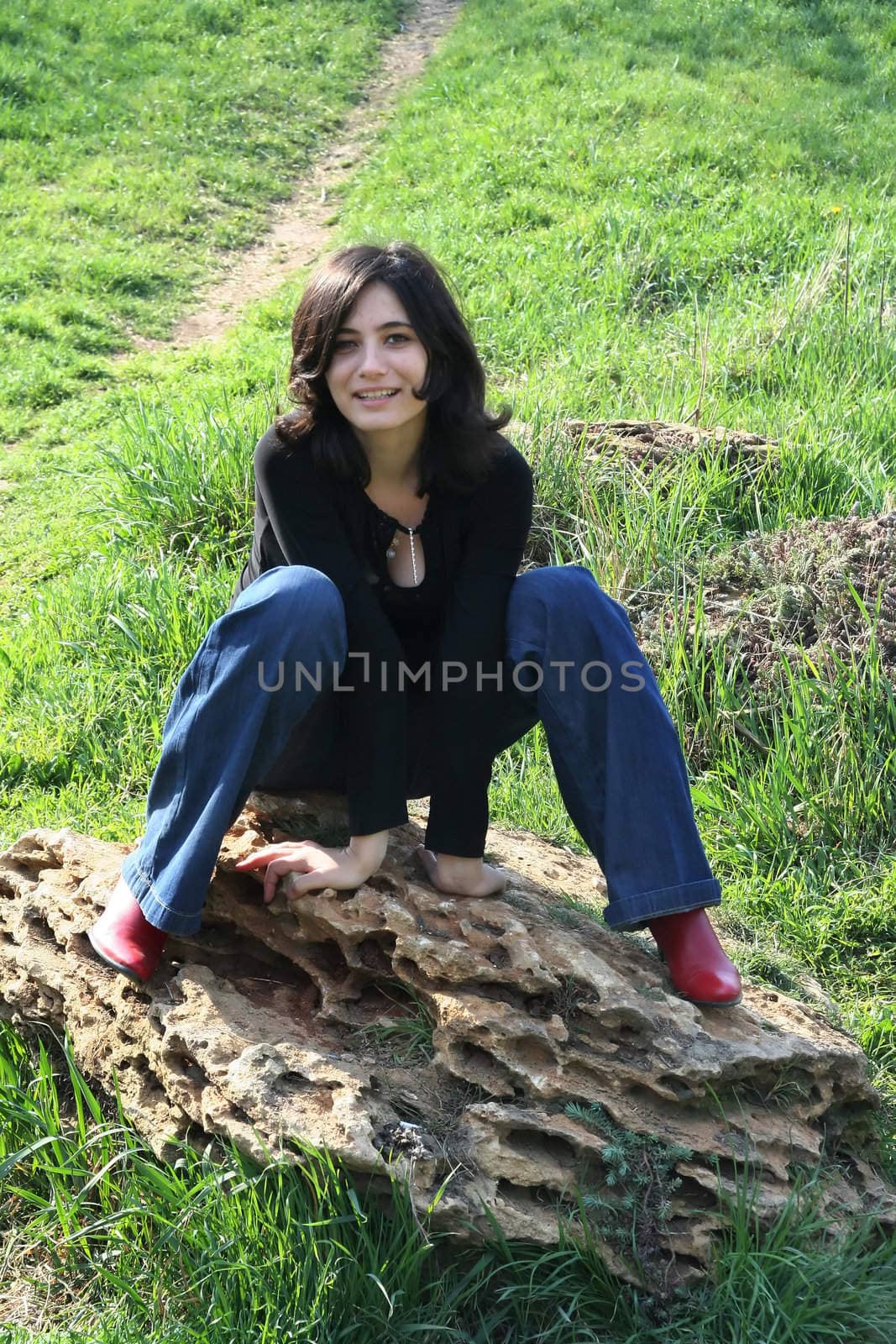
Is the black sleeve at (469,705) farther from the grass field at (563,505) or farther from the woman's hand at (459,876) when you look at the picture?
the grass field at (563,505)

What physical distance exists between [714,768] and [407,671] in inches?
55.1

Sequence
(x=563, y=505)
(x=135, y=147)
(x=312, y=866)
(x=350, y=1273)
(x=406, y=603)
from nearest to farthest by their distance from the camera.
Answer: (x=350, y=1273) < (x=312, y=866) < (x=406, y=603) < (x=563, y=505) < (x=135, y=147)

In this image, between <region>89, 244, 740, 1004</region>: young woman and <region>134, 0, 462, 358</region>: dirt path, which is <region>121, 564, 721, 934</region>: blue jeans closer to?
<region>89, 244, 740, 1004</region>: young woman

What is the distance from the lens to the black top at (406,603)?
2574 millimetres

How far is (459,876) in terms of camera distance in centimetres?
265

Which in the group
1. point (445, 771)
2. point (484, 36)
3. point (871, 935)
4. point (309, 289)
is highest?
point (484, 36)

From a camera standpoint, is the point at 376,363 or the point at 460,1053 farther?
the point at 376,363

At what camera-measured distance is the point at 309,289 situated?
2.73 m

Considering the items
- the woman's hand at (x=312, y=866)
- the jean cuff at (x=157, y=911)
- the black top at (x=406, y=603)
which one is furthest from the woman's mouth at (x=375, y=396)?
the jean cuff at (x=157, y=911)

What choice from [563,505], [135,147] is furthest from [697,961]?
[135,147]

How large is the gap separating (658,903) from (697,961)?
0.58 feet

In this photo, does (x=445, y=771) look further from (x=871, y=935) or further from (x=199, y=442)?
(x=199, y=442)

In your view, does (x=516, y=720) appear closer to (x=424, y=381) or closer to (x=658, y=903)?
(x=658, y=903)

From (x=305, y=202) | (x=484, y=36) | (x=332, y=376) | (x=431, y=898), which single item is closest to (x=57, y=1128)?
(x=431, y=898)
